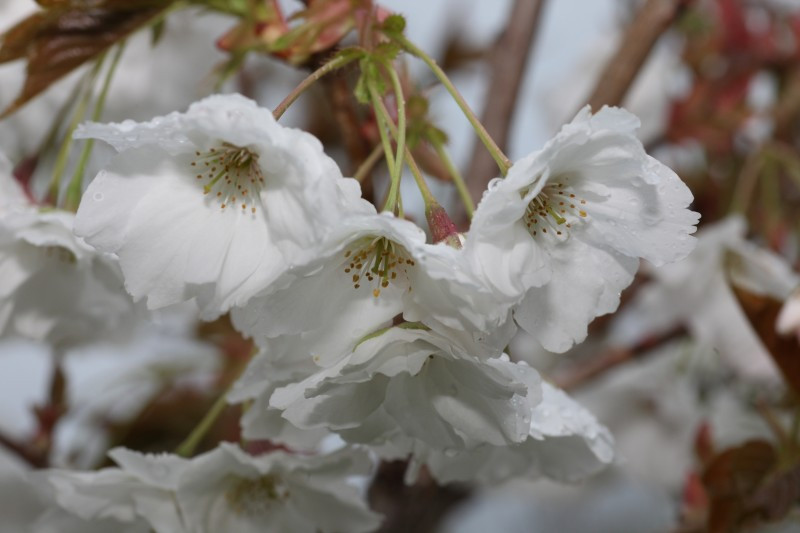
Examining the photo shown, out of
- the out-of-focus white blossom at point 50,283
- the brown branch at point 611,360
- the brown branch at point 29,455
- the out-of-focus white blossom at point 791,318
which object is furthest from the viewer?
the brown branch at point 611,360

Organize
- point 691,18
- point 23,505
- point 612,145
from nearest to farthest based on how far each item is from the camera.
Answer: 1. point 612,145
2. point 23,505
3. point 691,18

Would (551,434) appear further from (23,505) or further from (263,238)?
(23,505)

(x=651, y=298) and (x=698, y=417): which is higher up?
(x=651, y=298)

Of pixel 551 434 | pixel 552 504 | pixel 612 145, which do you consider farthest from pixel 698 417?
pixel 612 145

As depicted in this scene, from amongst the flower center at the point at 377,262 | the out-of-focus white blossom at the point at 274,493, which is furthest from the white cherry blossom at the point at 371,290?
the out-of-focus white blossom at the point at 274,493

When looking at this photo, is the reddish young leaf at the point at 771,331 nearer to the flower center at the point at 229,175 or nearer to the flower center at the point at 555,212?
the flower center at the point at 555,212

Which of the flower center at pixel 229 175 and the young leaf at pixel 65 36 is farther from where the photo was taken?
the young leaf at pixel 65 36

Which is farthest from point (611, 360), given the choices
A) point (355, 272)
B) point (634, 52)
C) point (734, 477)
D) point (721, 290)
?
point (355, 272)
